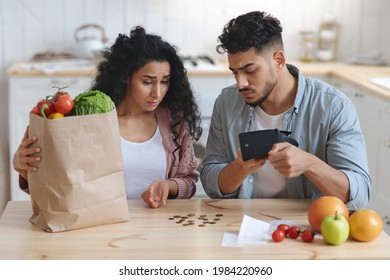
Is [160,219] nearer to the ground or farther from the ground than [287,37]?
nearer to the ground

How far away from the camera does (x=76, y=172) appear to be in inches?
73.2

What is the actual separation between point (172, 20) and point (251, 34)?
263cm

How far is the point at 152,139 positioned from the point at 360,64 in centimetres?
246

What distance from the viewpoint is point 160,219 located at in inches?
81.0

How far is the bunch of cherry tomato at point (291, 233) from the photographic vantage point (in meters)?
1.85

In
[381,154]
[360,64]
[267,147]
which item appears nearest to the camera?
[267,147]

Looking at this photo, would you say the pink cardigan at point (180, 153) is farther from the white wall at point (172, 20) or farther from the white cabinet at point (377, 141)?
the white wall at point (172, 20)

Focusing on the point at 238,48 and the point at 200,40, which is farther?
the point at 200,40

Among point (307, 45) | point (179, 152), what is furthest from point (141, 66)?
point (307, 45)

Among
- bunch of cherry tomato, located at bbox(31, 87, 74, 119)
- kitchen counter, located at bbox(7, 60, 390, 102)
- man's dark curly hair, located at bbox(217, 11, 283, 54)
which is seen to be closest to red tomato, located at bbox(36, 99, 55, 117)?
bunch of cherry tomato, located at bbox(31, 87, 74, 119)

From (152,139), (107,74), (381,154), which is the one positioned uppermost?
(107,74)

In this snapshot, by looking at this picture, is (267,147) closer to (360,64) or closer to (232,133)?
(232,133)

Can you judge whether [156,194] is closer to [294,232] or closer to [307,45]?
[294,232]
